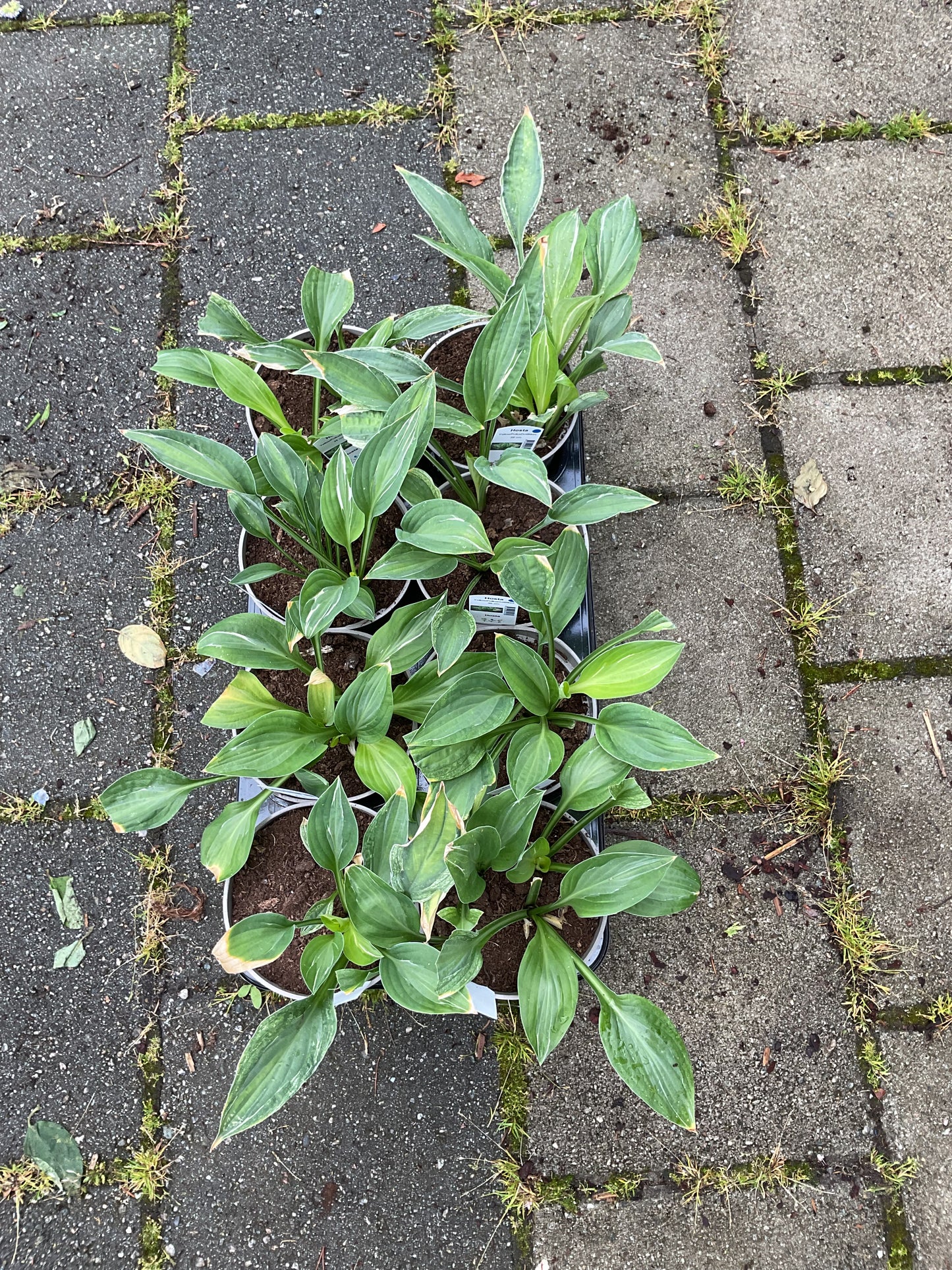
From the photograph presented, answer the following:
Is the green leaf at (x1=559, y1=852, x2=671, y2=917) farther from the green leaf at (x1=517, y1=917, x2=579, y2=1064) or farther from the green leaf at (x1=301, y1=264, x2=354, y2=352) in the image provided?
the green leaf at (x1=301, y1=264, x2=354, y2=352)

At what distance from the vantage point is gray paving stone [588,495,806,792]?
189 cm

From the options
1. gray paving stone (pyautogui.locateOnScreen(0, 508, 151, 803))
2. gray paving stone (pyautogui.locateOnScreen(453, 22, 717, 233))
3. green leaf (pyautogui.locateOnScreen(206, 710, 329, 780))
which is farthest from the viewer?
gray paving stone (pyautogui.locateOnScreen(453, 22, 717, 233))

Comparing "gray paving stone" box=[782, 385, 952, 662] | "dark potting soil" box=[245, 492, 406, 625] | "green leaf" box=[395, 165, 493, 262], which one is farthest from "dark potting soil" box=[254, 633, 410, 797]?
"gray paving stone" box=[782, 385, 952, 662]

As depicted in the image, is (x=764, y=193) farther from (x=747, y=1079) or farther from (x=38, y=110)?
(x=747, y=1079)

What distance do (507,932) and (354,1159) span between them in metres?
0.58

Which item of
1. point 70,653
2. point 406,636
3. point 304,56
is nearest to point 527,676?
point 406,636

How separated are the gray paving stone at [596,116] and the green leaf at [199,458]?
1.05m

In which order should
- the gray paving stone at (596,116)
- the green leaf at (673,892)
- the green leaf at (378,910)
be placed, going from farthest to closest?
the gray paving stone at (596,116) → the green leaf at (673,892) → the green leaf at (378,910)

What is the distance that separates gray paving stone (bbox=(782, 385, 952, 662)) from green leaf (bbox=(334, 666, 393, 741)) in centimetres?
105

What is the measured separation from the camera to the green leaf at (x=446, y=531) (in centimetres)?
133

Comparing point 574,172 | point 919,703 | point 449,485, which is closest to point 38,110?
point 574,172

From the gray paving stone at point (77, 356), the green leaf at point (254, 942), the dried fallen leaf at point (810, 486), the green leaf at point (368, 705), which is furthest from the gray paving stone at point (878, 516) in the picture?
the gray paving stone at point (77, 356)

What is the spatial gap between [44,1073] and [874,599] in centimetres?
198

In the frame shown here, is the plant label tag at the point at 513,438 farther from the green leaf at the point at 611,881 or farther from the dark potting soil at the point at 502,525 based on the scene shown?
the green leaf at the point at 611,881
